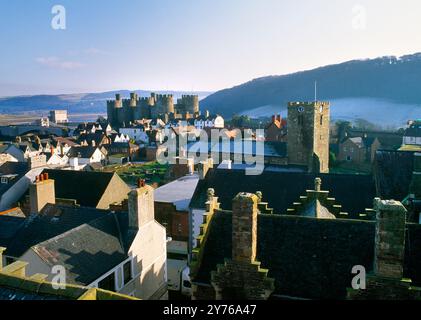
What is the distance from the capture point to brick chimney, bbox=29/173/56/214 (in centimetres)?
2145

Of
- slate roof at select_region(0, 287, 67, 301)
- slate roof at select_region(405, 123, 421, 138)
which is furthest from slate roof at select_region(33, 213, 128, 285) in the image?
slate roof at select_region(405, 123, 421, 138)

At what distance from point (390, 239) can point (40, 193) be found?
18466 mm

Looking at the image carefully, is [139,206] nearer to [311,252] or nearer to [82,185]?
[311,252]

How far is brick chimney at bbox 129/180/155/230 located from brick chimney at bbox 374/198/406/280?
1066cm

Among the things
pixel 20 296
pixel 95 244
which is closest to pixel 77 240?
pixel 95 244

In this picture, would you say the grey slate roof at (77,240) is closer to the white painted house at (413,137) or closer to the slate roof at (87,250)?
the slate roof at (87,250)

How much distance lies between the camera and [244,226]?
11.5 meters

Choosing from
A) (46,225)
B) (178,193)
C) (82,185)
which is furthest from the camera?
(178,193)

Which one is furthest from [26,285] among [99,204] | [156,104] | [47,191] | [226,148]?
[156,104]

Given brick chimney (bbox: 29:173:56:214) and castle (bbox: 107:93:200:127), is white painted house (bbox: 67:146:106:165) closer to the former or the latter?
brick chimney (bbox: 29:173:56:214)

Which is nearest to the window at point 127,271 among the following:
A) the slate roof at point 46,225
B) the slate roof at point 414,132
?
the slate roof at point 46,225

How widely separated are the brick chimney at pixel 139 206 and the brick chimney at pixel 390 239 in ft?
35.0

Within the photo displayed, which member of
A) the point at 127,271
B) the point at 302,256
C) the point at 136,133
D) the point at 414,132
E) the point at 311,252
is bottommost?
the point at 127,271

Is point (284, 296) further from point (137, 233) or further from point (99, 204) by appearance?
point (99, 204)
